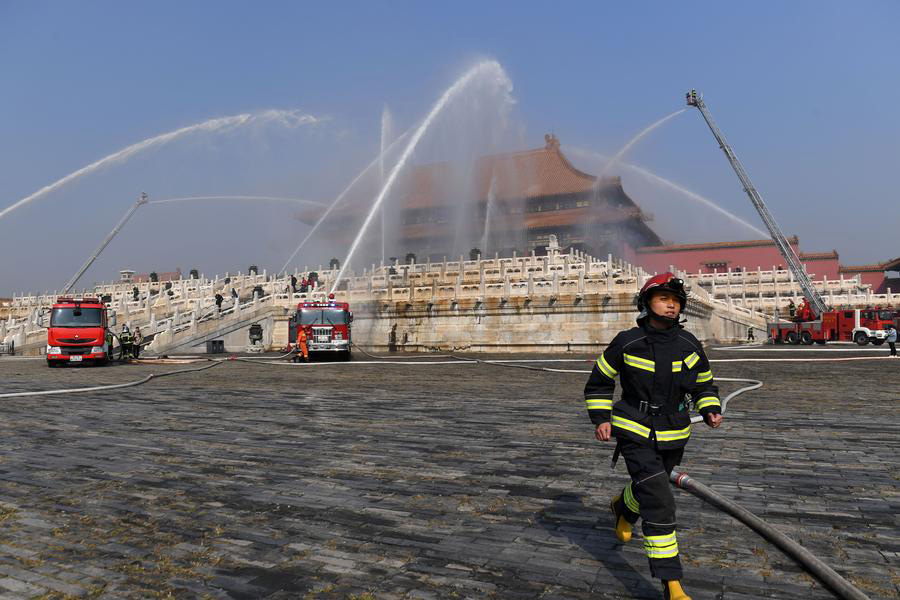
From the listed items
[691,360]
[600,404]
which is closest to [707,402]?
[691,360]

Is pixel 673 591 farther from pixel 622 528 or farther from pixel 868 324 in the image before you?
pixel 868 324

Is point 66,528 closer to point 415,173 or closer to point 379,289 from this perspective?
point 379,289

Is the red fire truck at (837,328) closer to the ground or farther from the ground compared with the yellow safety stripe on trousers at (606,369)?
closer to the ground

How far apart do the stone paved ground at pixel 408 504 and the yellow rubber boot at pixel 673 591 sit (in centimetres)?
15

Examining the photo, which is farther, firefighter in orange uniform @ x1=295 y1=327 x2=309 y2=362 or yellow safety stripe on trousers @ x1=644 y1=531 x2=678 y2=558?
firefighter in orange uniform @ x1=295 y1=327 x2=309 y2=362

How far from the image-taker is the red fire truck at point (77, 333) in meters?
22.5

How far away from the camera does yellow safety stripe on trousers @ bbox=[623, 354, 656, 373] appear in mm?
3305

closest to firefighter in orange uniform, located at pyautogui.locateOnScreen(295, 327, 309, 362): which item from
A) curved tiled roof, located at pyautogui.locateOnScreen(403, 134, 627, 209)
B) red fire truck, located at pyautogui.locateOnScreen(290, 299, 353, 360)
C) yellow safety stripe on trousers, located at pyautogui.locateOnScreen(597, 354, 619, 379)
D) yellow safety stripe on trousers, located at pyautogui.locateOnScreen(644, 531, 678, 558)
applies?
red fire truck, located at pyautogui.locateOnScreen(290, 299, 353, 360)

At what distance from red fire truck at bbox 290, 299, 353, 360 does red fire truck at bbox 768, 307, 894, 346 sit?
25.1m

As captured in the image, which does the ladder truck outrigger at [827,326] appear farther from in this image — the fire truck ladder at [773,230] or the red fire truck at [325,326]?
the red fire truck at [325,326]

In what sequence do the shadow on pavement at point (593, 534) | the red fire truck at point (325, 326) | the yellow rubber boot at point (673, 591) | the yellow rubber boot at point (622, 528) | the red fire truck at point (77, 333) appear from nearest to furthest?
the yellow rubber boot at point (673, 591), the shadow on pavement at point (593, 534), the yellow rubber boot at point (622, 528), the red fire truck at point (77, 333), the red fire truck at point (325, 326)

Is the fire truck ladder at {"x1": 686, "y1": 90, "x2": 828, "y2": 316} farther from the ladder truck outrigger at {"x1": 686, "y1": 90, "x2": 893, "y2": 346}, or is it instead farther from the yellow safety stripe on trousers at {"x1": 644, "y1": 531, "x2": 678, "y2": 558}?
the yellow safety stripe on trousers at {"x1": 644, "y1": 531, "x2": 678, "y2": 558}

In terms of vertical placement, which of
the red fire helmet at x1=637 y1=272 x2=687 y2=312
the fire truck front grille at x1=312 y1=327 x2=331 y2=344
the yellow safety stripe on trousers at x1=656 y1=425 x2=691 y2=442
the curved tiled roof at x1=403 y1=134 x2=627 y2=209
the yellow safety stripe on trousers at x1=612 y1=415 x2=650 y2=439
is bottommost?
the fire truck front grille at x1=312 y1=327 x2=331 y2=344

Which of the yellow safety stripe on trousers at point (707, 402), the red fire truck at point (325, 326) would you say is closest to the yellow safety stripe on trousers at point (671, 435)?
the yellow safety stripe on trousers at point (707, 402)
